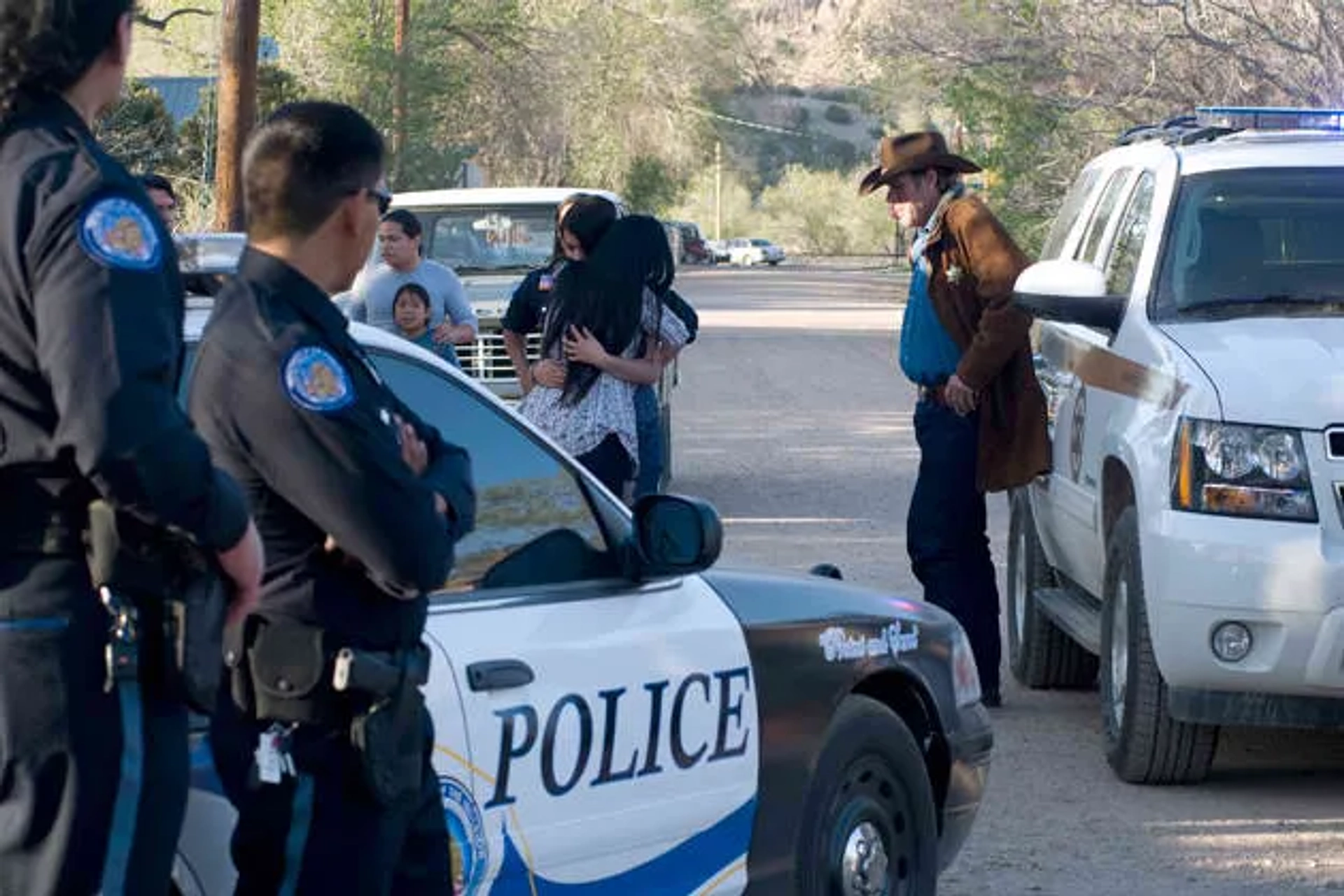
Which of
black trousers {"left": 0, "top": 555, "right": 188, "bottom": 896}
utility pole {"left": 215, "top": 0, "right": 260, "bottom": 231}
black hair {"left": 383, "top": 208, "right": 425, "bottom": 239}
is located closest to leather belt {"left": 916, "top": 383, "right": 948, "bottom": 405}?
black hair {"left": 383, "top": 208, "right": 425, "bottom": 239}

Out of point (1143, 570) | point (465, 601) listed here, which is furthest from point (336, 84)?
point (465, 601)

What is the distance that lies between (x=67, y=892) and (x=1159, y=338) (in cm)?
539

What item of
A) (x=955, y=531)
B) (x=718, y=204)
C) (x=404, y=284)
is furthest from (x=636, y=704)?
(x=718, y=204)

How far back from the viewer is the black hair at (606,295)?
883 cm

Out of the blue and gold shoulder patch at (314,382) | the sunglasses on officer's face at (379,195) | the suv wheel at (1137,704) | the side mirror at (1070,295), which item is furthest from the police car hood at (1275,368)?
the blue and gold shoulder patch at (314,382)

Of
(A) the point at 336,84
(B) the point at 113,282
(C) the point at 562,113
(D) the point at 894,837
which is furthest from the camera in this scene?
(C) the point at 562,113

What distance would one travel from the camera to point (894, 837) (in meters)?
5.91

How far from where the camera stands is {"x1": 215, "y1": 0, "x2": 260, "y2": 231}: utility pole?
18.6 meters

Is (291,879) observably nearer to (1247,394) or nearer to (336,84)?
(1247,394)

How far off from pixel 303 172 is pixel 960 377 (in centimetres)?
541

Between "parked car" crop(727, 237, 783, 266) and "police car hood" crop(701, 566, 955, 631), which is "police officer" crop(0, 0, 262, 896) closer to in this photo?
"police car hood" crop(701, 566, 955, 631)

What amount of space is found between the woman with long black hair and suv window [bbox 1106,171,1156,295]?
64.0 inches

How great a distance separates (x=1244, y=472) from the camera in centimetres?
754

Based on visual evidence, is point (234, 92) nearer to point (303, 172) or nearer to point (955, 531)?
point (955, 531)
